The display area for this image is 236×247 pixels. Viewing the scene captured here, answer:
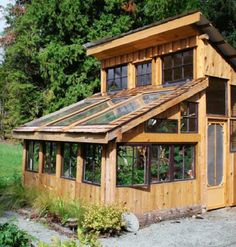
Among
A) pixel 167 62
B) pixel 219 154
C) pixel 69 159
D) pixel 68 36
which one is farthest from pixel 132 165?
pixel 68 36

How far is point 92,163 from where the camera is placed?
9609mm

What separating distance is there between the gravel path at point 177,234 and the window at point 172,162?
44.4 inches

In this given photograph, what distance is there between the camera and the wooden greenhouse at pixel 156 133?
911 centimetres

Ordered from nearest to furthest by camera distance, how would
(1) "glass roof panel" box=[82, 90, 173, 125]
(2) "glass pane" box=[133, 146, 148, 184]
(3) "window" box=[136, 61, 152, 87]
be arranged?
1. (2) "glass pane" box=[133, 146, 148, 184]
2. (1) "glass roof panel" box=[82, 90, 173, 125]
3. (3) "window" box=[136, 61, 152, 87]

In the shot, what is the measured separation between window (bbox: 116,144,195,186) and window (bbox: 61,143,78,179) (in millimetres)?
1832

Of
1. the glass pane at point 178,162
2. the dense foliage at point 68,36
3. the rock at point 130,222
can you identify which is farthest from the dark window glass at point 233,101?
the dense foliage at point 68,36

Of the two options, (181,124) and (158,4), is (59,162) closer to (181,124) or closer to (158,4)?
(181,124)

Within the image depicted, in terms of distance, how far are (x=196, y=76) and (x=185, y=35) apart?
4.06 ft

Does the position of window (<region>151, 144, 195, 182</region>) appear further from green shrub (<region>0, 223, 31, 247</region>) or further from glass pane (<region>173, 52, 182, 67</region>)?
green shrub (<region>0, 223, 31, 247</region>)

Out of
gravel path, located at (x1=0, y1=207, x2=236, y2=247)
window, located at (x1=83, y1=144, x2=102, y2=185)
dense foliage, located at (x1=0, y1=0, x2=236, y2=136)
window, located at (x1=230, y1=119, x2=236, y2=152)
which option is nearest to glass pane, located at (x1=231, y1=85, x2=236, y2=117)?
window, located at (x1=230, y1=119, x2=236, y2=152)

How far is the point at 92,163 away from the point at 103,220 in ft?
6.15

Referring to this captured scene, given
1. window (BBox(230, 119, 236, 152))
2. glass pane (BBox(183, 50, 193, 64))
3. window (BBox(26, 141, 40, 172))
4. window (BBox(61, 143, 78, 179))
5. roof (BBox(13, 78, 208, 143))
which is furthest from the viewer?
window (BBox(26, 141, 40, 172))

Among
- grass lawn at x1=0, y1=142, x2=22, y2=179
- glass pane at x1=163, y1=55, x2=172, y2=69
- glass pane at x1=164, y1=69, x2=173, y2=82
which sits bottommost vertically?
grass lawn at x1=0, y1=142, x2=22, y2=179

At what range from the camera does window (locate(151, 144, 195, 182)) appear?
9.61 meters
